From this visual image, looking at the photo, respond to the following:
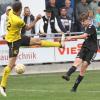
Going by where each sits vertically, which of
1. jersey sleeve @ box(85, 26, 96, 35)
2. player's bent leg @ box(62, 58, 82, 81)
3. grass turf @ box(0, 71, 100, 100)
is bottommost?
grass turf @ box(0, 71, 100, 100)

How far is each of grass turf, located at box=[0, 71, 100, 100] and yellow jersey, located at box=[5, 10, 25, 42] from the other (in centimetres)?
147

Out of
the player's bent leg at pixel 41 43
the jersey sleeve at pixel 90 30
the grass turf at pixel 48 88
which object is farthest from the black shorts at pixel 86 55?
the grass turf at pixel 48 88

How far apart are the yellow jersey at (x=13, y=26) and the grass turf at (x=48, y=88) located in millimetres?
1467

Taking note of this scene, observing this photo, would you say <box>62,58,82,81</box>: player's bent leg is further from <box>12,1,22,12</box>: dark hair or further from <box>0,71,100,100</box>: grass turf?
<box>12,1,22,12</box>: dark hair

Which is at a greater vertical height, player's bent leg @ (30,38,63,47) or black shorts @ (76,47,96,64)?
player's bent leg @ (30,38,63,47)

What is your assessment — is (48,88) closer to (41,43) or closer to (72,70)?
(72,70)

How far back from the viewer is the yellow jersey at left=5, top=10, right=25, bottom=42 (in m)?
15.6

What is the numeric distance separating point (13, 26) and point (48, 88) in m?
2.54

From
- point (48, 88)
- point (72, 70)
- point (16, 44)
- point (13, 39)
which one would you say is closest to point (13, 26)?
point (13, 39)

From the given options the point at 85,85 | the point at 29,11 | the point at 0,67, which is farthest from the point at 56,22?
the point at 85,85

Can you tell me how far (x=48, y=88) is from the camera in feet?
56.9

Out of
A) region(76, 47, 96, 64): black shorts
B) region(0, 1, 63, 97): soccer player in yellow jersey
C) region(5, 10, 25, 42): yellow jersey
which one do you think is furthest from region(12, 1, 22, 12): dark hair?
region(76, 47, 96, 64): black shorts

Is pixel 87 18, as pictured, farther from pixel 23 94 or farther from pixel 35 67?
pixel 35 67

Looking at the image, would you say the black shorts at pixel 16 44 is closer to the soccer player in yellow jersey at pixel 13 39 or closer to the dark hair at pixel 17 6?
the soccer player in yellow jersey at pixel 13 39
